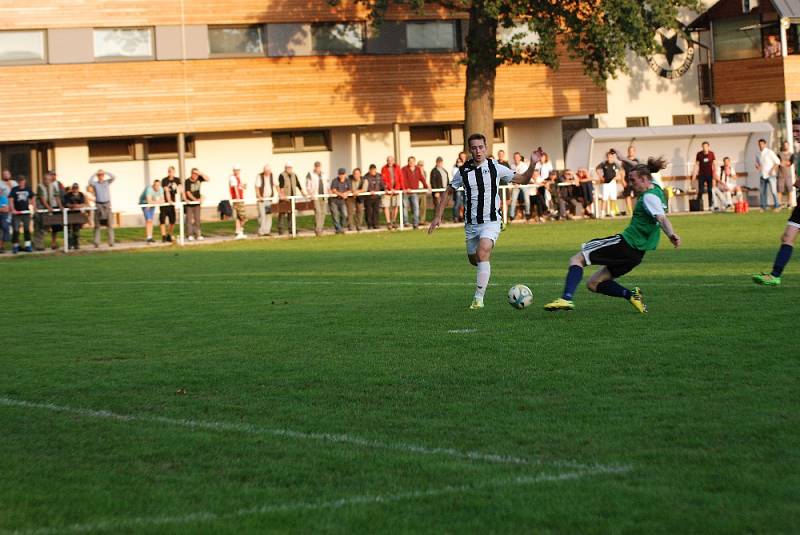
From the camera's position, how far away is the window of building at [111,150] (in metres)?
45.7

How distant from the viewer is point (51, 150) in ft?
148

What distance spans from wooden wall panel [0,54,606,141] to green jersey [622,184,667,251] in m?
32.8

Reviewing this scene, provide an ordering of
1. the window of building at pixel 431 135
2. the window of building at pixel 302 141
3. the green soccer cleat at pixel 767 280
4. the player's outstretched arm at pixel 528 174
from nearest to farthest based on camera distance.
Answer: the player's outstretched arm at pixel 528 174 → the green soccer cleat at pixel 767 280 → the window of building at pixel 302 141 → the window of building at pixel 431 135

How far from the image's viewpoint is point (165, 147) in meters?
46.5

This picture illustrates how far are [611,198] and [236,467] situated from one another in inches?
1250

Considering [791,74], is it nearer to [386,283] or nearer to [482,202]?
[386,283]

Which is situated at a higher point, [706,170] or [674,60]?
[674,60]

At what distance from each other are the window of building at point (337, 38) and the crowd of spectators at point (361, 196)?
29.9 feet

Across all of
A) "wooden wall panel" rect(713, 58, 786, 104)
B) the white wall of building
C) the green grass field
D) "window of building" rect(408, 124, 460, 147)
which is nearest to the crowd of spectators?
"wooden wall panel" rect(713, 58, 786, 104)

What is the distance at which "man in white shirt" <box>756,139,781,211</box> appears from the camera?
36.0 metres

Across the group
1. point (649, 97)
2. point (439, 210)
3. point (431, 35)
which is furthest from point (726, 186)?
point (439, 210)

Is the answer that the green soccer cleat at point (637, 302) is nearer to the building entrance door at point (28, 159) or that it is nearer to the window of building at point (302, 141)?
the building entrance door at point (28, 159)

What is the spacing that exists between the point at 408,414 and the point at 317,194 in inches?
1146

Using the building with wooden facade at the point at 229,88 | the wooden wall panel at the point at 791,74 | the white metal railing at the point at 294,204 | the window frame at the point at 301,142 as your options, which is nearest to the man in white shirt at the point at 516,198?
the white metal railing at the point at 294,204
